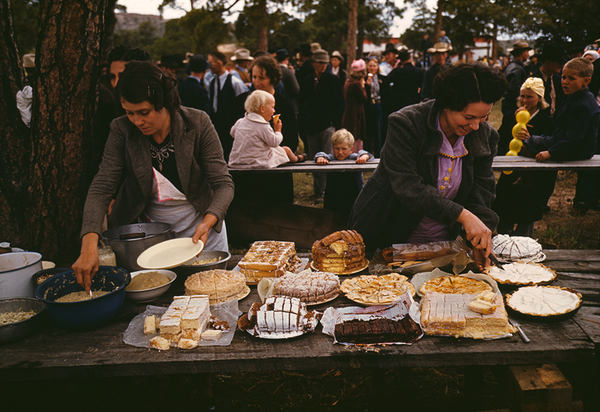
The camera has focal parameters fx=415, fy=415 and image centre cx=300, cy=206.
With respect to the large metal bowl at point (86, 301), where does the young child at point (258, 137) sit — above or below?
above

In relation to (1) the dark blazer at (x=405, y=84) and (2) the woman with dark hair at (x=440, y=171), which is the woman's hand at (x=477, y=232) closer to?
(2) the woman with dark hair at (x=440, y=171)

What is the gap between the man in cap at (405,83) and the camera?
8469mm

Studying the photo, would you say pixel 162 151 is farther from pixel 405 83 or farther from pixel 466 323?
pixel 405 83

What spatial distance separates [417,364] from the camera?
167 cm

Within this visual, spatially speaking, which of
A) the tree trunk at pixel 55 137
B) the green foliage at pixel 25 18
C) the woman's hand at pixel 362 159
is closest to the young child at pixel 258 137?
the woman's hand at pixel 362 159

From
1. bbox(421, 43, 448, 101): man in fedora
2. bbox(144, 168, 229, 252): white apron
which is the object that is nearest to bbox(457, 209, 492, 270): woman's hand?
bbox(144, 168, 229, 252): white apron

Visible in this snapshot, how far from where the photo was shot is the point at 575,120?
4.14m

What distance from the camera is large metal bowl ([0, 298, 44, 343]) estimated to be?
5.90 feet

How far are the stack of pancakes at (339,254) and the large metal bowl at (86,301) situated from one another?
1.05 metres

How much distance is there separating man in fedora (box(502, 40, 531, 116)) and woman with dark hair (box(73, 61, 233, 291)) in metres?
4.49

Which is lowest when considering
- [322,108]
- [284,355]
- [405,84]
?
[284,355]

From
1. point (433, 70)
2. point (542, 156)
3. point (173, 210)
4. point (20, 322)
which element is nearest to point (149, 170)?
point (173, 210)

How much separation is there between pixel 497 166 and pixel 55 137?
157 inches

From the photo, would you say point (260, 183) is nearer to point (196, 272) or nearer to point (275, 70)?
point (275, 70)
